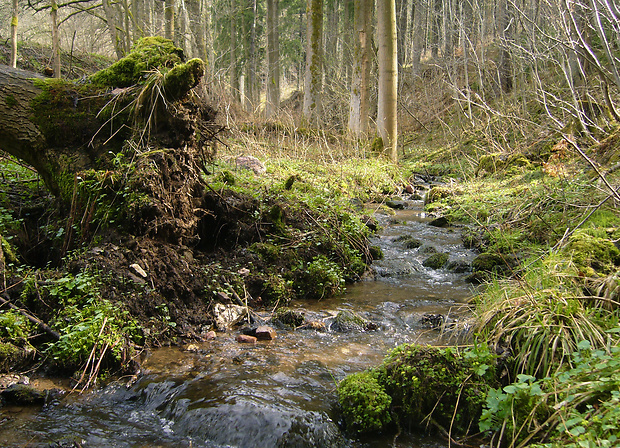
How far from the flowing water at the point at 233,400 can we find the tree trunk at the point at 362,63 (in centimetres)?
1268

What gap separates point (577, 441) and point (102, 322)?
3464mm

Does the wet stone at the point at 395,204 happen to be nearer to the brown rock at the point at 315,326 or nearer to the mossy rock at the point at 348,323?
the mossy rock at the point at 348,323

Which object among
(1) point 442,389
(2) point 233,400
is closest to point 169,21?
(2) point 233,400

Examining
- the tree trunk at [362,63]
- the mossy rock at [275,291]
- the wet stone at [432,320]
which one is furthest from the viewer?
the tree trunk at [362,63]

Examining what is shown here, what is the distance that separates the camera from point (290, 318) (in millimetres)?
4941

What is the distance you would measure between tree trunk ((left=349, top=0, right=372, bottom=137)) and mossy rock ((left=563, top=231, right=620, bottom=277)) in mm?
12685

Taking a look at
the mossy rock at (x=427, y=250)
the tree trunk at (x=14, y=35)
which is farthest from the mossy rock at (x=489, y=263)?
the tree trunk at (x=14, y=35)

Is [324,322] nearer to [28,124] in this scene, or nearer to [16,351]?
[16,351]

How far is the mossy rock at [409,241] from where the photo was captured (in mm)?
7875

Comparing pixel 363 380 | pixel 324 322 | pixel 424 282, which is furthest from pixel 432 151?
pixel 363 380

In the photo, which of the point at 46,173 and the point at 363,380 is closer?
the point at 363,380

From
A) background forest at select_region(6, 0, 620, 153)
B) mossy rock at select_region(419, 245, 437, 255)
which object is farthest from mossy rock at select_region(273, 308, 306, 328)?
background forest at select_region(6, 0, 620, 153)

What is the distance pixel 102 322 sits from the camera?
147 inches

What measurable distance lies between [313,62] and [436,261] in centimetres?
1255
